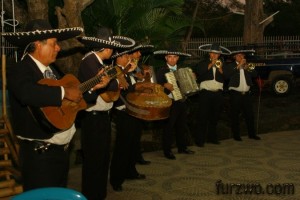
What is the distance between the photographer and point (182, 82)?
720 centimetres

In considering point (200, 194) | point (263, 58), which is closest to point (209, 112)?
point (200, 194)

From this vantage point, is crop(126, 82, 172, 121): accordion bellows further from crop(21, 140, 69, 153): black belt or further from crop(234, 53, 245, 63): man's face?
crop(234, 53, 245, 63): man's face

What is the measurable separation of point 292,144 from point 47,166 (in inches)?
253

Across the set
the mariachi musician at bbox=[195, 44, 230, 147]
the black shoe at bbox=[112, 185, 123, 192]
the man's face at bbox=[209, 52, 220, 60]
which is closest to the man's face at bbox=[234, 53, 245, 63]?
the mariachi musician at bbox=[195, 44, 230, 147]

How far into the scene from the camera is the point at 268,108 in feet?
39.5

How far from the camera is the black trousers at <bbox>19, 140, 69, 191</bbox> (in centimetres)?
327

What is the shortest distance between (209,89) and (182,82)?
1065 mm

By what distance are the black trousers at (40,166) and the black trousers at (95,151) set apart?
1216mm

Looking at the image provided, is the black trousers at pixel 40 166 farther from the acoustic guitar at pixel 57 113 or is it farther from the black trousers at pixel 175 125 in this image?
the black trousers at pixel 175 125

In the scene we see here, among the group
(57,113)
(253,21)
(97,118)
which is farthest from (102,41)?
(253,21)

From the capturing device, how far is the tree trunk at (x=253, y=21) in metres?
18.7

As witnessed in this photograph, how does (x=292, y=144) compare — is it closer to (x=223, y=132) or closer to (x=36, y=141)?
(x=223, y=132)

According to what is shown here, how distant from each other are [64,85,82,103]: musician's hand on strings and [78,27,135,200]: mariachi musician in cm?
102

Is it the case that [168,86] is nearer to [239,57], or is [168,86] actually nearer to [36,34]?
[239,57]
